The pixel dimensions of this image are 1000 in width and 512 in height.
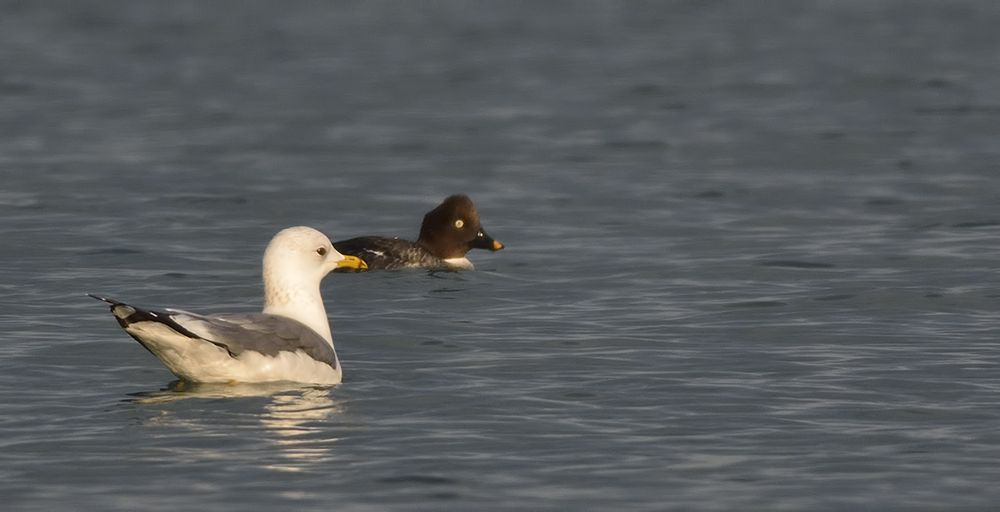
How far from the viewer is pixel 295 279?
1192cm

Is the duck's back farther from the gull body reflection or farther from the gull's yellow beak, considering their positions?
the gull body reflection

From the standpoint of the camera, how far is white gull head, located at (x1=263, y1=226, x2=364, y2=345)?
1187 centimetres

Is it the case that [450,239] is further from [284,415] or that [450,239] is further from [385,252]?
[284,415]

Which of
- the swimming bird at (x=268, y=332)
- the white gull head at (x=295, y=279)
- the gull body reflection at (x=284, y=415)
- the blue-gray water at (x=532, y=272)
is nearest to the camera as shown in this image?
the blue-gray water at (x=532, y=272)

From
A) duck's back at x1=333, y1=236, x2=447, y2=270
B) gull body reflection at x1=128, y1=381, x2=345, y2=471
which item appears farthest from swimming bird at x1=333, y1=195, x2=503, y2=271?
gull body reflection at x1=128, y1=381, x2=345, y2=471

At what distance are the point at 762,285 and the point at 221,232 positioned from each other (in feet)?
21.4

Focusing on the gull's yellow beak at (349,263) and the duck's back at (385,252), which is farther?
the duck's back at (385,252)

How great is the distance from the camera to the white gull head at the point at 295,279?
11.9m

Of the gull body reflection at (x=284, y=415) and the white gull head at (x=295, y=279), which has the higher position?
the white gull head at (x=295, y=279)

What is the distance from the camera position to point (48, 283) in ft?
50.9

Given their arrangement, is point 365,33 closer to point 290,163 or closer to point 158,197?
point 290,163

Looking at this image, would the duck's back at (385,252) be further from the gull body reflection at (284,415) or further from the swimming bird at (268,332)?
the gull body reflection at (284,415)

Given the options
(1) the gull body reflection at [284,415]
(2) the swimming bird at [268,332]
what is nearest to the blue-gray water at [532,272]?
(1) the gull body reflection at [284,415]

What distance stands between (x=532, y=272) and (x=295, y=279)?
16.1ft
